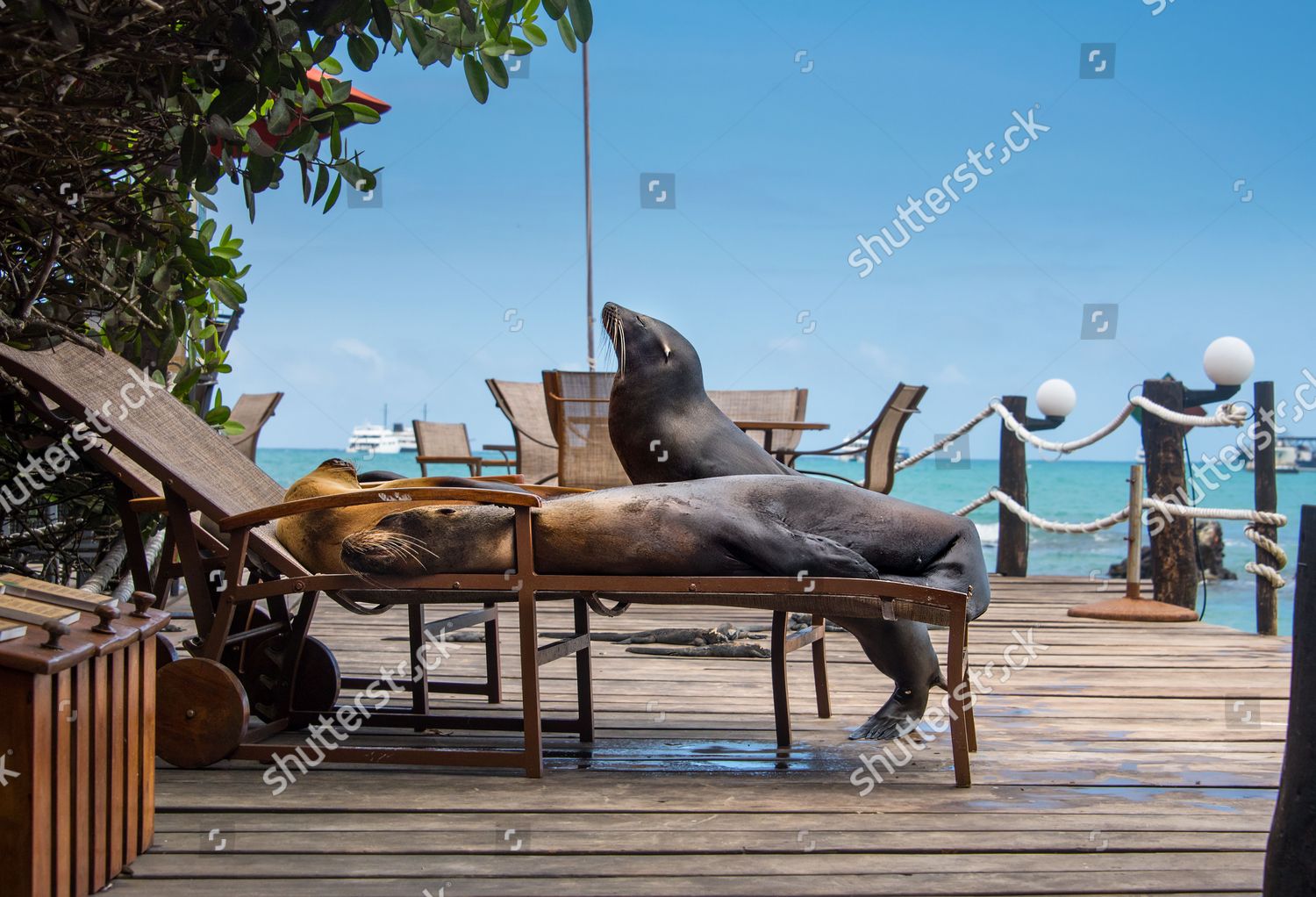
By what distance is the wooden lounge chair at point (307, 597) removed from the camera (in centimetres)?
268

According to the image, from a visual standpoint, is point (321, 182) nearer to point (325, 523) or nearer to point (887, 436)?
point (325, 523)

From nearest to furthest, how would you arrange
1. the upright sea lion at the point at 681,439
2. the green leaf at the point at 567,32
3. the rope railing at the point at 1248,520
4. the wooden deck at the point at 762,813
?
the wooden deck at the point at 762,813, the green leaf at the point at 567,32, the upright sea lion at the point at 681,439, the rope railing at the point at 1248,520

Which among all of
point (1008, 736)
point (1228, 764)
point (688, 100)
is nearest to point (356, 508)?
point (1008, 736)

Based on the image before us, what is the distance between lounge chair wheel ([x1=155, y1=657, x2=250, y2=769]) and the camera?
2.77 m

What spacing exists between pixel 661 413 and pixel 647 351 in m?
0.17

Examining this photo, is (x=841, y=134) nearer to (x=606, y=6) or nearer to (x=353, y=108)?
(x=606, y=6)

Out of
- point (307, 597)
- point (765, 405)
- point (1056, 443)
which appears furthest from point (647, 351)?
point (1056, 443)

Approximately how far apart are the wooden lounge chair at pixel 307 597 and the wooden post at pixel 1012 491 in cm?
605

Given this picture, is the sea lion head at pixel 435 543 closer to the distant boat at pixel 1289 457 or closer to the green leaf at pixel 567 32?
the green leaf at pixel 567 32

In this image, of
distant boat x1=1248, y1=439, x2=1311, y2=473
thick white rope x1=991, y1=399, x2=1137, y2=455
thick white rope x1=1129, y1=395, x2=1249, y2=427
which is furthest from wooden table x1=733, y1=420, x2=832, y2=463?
distant boat x1=1248, y1=439, x2=1311, y2=473

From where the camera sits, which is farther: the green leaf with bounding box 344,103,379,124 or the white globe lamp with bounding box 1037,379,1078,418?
the white globe lamp with bounding box 1037,379,1078,418

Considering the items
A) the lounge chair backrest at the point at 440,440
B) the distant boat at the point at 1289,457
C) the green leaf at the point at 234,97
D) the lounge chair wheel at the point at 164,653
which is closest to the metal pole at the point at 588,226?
the lounge chair backrest at the point at 440,440

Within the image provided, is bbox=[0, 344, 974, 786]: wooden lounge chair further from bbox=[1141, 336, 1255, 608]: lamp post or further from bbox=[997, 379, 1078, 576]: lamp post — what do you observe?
bbox=[997, 379, 1078, 576]: lamp post

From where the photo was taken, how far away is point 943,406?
88.4 meters
